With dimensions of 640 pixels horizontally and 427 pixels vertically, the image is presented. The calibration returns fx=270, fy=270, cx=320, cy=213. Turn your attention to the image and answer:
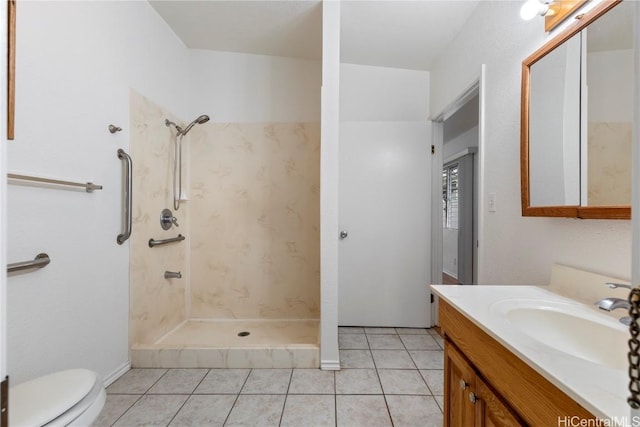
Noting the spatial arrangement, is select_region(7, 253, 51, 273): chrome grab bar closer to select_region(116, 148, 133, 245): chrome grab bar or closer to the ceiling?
select_region(116, 148, 133, 245): chrome grab bar

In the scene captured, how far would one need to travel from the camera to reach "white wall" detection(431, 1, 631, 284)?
0.98 m

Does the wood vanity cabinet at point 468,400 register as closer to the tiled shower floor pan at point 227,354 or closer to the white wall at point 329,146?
the white wall at point 329,146

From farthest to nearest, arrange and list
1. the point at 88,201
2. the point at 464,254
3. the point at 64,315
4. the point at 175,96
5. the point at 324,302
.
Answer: the point at 464,254, the point at 175,96, the point at 324,302, the point at 88,201, the point at 64,315

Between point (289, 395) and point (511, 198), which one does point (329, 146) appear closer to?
point (511, 198)

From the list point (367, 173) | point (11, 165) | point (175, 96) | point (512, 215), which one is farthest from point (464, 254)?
point (11, 165)

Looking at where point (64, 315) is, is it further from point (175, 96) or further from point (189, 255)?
point (175, 96)

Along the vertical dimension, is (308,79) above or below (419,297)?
above

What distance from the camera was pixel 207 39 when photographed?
231 cm

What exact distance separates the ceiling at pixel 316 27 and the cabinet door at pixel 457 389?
2101 millimetres

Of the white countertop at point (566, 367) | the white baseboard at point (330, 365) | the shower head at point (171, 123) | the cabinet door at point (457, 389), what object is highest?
the shower head at point (171, 123)

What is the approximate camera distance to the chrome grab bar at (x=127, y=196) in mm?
1671

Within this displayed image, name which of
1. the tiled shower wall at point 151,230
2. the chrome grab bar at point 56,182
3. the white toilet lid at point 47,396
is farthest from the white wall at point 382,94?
the white toilet lid at point 47,396

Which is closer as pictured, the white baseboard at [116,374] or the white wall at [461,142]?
the white baseboard at [116,374]

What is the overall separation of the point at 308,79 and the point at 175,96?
3.82ft
